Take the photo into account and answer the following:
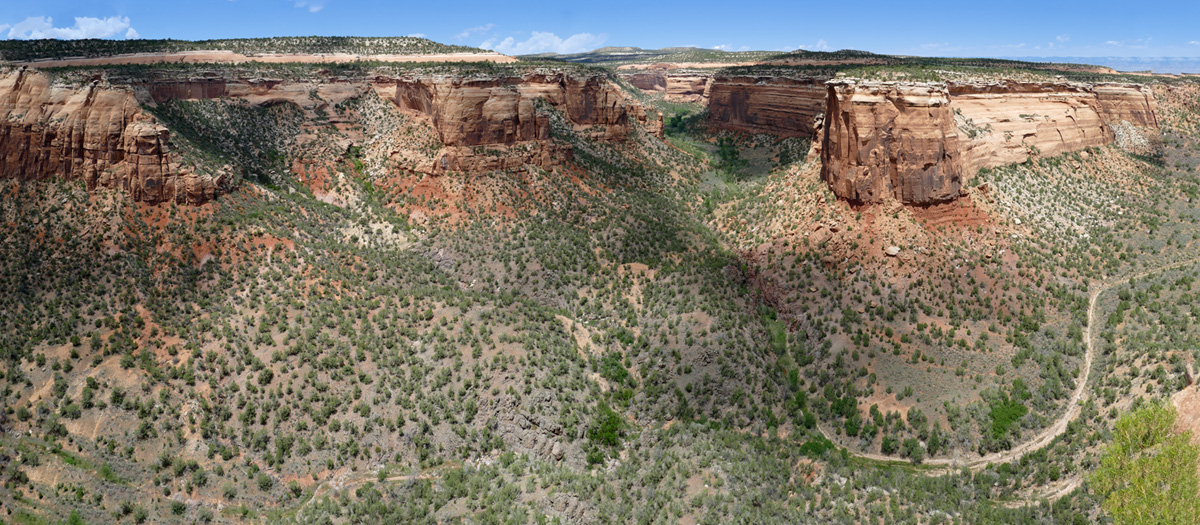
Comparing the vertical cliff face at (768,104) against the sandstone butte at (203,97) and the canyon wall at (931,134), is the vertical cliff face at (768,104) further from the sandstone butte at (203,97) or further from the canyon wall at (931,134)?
the canyon wall at (931,134)

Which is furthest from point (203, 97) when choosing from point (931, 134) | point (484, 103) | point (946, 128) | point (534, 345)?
point (946, 128)

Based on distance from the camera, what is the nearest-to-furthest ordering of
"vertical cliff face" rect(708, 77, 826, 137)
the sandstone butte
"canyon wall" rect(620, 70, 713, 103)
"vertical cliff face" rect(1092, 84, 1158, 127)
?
the sandstone butte → "vertical cliff face" rect(1092, 84, 1158, 127) → "vertical cliff face" rect(708, 77, 826, 137) → "canyon wall" rect(620, 70, 713, 103)

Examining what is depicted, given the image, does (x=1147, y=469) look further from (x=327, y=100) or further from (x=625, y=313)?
(x=327, y=100)

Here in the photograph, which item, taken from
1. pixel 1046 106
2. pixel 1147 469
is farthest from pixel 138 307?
pixel 1046 106

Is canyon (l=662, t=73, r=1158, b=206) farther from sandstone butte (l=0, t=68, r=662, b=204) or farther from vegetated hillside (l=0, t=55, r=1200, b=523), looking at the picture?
sandstone butte (l=0, t=68, r=662, b=204)

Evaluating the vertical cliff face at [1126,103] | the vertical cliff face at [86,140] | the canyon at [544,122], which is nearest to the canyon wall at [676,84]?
the canyon at [544,122]

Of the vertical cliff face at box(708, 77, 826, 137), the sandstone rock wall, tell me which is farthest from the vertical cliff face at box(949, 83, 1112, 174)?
the sandstone rock wall

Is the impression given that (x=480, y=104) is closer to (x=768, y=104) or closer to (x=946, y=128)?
(x=946, y=128)
